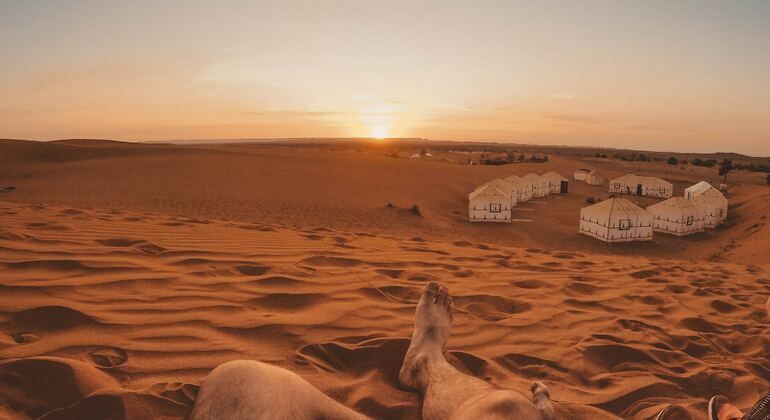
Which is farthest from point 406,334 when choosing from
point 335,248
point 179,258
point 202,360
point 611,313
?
point 335,248

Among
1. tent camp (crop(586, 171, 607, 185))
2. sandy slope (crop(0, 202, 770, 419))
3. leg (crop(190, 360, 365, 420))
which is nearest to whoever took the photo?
leg (crop(190, 360, 365, 420))

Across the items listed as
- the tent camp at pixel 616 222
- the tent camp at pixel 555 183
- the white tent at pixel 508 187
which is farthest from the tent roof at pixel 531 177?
the tent camp at pixel 616 222

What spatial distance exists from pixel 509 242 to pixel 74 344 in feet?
48.3

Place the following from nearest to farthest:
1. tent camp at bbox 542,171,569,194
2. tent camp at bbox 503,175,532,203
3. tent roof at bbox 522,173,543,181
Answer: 1. tent camp at bbox 503,175,532,203
2. tent roof at bbox 522,173,543,181
3. tent camp at bbox 542,171,569,194

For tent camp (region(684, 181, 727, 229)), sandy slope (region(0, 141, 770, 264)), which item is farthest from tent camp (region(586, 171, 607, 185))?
tent camp (region(684, 181, 727, 229))

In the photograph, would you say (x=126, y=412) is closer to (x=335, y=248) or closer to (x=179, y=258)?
(x=179, y=258)

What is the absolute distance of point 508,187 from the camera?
83.9 feet

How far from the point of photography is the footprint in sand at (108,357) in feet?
6.92

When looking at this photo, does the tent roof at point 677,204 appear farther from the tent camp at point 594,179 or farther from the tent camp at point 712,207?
the tent camp at point 594,179

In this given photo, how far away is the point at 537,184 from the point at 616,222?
14.0m

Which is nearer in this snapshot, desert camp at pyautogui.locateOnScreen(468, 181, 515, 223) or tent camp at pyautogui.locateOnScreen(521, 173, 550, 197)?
desert camp at pyautogui.locateOnScreen(468, 181, 515, 223)

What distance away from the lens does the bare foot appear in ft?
7.70

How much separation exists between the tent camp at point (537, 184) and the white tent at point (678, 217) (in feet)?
33.7

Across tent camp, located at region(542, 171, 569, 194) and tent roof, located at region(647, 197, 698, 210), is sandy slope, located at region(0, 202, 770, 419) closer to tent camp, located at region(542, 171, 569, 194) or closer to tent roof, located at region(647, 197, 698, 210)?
tent roof, located at region(647, 197, 698, 210)
